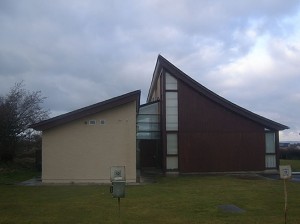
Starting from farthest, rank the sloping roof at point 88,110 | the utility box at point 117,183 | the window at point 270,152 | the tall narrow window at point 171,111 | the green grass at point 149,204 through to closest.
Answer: the window at point 270,152 → the tall narrow window at point 171,111 → the sloping roof at point 88,110 → the green grass at point 149,204 → the utility box at point 117,183

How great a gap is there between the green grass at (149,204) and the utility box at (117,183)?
136 cm

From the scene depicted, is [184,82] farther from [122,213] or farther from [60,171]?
[122,213]

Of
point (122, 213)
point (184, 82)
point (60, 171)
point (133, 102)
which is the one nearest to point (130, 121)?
point (133, 102)

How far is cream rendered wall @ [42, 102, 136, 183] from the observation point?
915 inches

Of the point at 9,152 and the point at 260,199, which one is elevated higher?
the point at 9,152

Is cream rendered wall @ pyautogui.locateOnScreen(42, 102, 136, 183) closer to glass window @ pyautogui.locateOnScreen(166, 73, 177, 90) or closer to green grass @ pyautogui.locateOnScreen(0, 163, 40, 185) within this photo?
green grass @ pyautogui.locateOnScreen(0, 163, 40, 185)

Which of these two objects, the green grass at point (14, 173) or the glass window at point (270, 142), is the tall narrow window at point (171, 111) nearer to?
the glass window at point (270, 142)

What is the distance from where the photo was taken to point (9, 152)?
2925 cm

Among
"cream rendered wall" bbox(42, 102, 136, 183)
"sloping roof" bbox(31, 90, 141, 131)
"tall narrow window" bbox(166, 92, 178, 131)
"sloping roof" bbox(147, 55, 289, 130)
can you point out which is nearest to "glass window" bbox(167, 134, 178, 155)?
"tall narrow window" bbox(166, 92, 178, 131)

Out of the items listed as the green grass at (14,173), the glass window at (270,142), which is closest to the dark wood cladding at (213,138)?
the glass window at (270,142)

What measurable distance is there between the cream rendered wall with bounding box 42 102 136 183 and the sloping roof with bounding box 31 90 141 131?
41 centimetres

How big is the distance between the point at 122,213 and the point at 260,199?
5.72 m

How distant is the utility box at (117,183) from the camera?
1044 centimetres

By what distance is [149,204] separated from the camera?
1458cm
